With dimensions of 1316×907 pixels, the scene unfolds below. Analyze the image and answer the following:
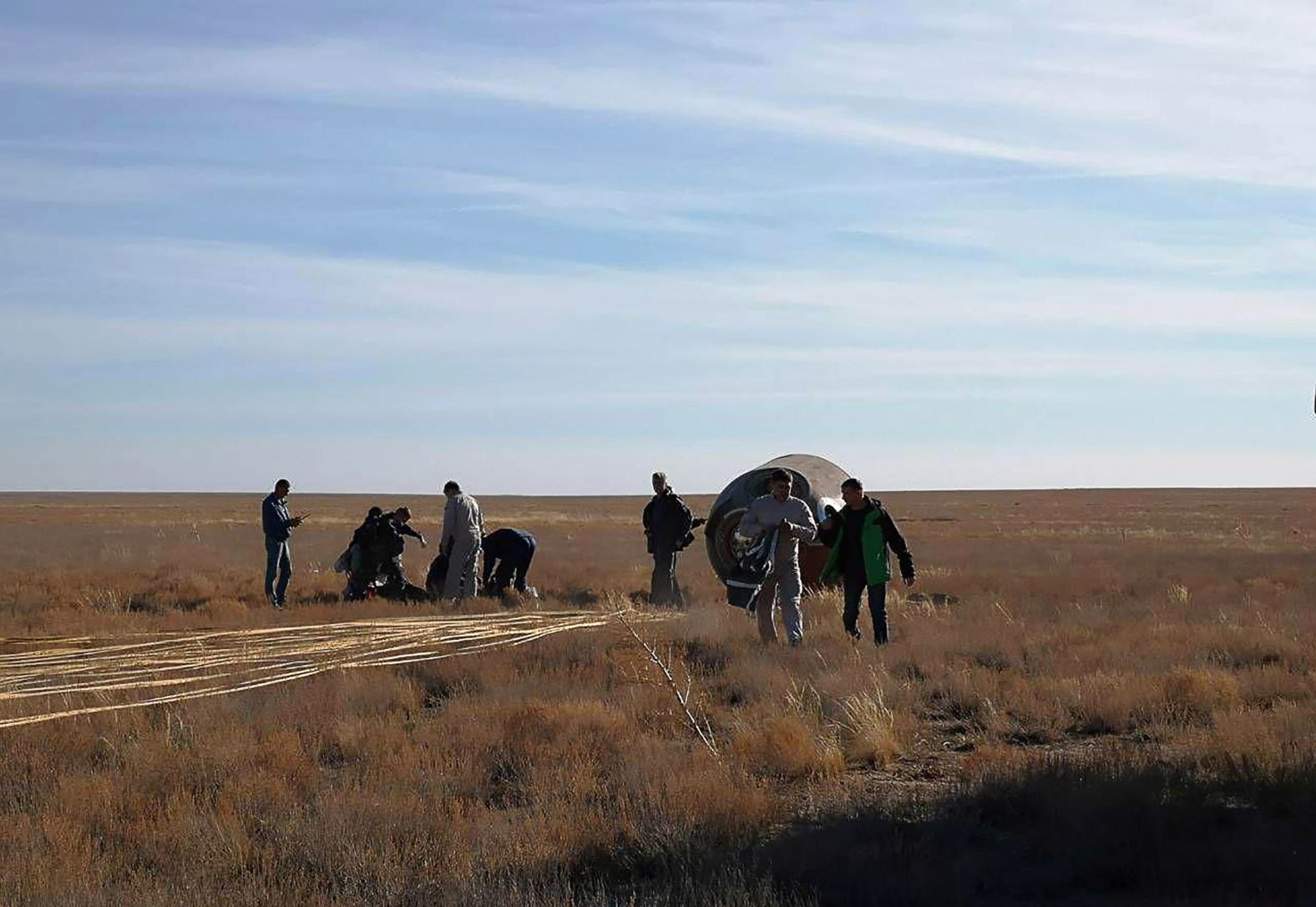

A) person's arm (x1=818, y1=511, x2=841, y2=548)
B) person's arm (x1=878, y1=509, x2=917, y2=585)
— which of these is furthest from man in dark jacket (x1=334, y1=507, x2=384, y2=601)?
person's arm (x1=878, y1=509, x2=917, y2=585)

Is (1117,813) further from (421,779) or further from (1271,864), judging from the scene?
(421,779)

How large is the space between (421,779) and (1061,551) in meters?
31.6

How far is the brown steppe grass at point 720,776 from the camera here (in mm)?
6824

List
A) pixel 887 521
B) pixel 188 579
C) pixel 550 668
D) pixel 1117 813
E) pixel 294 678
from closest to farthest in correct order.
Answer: pixel 1117 813 < pixel 294 678 < pixel 550 668 < pixel 887 521 < pixel 188 579

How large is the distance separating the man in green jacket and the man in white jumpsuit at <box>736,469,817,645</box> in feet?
1.60

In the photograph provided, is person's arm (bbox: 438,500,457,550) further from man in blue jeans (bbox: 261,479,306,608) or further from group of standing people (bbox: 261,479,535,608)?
man in blue jeans (bbox: 261,479,306,608)

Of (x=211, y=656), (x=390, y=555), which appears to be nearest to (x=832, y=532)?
(x=211, y=656)

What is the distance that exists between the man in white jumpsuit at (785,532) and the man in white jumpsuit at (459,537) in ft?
17.3

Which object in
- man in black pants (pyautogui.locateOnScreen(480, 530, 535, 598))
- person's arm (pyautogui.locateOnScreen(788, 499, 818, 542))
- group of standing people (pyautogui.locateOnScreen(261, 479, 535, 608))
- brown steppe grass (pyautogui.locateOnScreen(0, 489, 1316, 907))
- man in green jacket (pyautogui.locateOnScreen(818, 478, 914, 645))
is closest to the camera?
brown steppe grass (pyautogui.locateOnScreen(0, 489, 1316, 907))

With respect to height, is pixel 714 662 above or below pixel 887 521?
below

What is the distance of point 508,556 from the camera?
2023 centimetres

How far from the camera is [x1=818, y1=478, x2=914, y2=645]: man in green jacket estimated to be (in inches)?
573

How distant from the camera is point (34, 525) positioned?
64188mm

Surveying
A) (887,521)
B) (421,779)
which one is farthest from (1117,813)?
(887,521)
